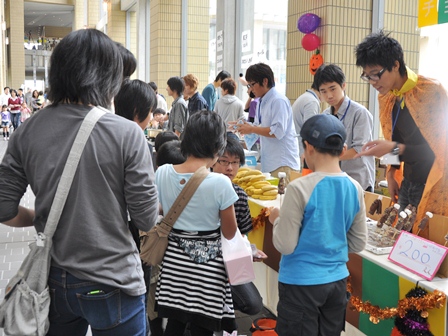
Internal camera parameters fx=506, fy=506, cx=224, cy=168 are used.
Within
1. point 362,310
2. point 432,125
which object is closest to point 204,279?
point 362,310

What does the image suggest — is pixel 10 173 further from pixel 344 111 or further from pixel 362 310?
pixel 344 111

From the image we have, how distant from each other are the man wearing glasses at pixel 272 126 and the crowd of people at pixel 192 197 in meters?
0.53

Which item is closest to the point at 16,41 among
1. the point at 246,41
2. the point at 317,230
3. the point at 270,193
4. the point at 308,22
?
the point at 246,41

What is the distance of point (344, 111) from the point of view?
3.49 meters

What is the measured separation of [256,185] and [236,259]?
139 centimetres

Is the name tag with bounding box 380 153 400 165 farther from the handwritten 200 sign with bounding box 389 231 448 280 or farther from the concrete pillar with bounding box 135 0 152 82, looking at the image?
the concrete pillar with bounding box 135 0 152 82

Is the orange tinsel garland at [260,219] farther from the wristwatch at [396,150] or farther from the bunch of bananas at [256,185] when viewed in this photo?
the wristwatch at [396,150]

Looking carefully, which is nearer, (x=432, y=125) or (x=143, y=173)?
(x=143, y=173)

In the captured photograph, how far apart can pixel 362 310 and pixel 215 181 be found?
0.88 m

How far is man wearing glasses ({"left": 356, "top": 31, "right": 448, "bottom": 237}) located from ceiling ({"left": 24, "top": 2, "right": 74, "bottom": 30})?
3038 centimetres

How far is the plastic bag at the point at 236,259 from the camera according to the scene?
2.19m

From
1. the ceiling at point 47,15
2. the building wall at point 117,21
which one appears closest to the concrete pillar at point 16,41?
the ceiling at point 47,15

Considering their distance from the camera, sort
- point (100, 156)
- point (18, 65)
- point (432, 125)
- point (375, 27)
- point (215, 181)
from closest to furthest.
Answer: point (100, 156) → point (215, 181) → point (432, 125) → point (375, 27) → point (18, 65)

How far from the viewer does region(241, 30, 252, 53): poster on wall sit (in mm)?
8250
